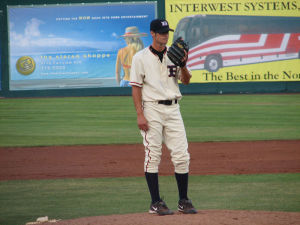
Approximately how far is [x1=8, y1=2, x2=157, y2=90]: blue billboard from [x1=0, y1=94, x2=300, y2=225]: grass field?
80.1 inches

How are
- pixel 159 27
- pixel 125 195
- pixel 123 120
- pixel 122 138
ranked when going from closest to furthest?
1. pixel 159 27
2. pixel 125 195
3. pixel 122 138
4. pixel 123 120

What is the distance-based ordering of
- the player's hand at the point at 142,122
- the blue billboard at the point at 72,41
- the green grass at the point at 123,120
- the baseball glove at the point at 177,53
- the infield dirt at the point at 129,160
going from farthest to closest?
the blue billboard at the point at 72,41
the green grass at the point at 123,120
the infield dirt at the point at 129,160
the player's hand at the point at 142,122
the baseball glove at the point at 177,53

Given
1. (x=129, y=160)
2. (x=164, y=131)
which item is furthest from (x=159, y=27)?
(x=129, y=160)

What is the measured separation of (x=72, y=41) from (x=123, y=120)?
10.6 m

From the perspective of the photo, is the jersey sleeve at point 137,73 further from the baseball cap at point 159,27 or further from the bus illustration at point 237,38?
the bus illustration at point 237,38

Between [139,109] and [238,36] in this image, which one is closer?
[139,109]

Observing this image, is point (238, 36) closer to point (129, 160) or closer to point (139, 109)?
point (129, 160)

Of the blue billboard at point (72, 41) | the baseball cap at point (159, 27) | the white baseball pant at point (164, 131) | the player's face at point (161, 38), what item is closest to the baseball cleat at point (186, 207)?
the white baseball pant at point (164, 131)

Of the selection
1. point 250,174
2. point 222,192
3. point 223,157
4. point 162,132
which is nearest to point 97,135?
point 223,157

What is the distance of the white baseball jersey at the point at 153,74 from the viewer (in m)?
4.89

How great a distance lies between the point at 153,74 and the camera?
490 cm

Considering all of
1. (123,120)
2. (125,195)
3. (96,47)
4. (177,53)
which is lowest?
(125,195)

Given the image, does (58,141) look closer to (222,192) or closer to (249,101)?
(222,192)

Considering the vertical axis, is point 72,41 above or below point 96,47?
above
